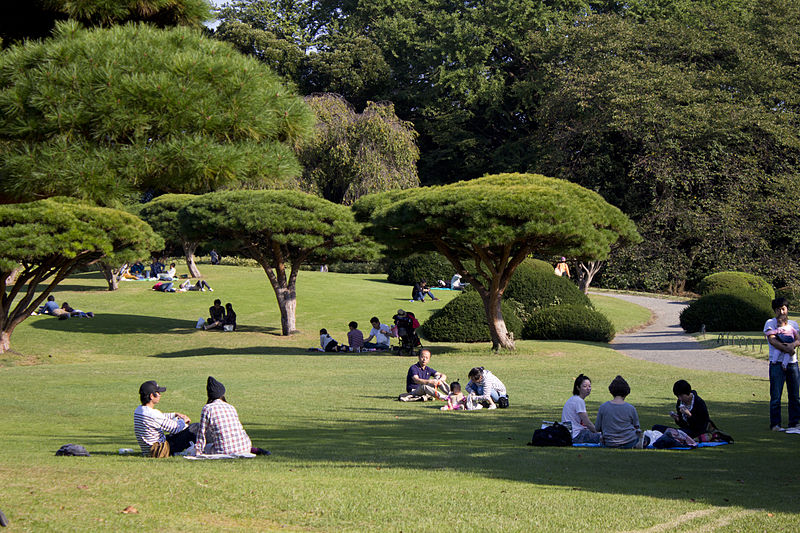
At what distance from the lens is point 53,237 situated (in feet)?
82.0

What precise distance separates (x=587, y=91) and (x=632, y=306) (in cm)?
1544

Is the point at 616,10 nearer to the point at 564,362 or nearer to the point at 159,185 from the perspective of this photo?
the point at 564,362

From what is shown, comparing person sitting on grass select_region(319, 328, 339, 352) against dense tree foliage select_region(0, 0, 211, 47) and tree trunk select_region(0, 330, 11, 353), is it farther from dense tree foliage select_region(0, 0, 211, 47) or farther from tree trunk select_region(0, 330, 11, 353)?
dense tree foliage select_region(0, 0, 211, 47)

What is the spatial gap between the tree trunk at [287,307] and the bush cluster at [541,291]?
28.1ft

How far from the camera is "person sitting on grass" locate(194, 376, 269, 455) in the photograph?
9.34 meters

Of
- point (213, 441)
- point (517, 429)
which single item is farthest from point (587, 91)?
point (213, 441)

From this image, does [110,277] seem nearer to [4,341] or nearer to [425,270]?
[4,341]

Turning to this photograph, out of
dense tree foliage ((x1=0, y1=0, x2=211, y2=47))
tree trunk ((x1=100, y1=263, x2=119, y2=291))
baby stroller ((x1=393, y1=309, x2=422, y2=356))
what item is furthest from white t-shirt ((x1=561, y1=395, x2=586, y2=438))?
tree trunk ((x1=100, y1=263, x2=119, y2=291))

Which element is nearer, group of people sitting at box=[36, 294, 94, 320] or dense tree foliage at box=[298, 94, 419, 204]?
group of people sitting at box=[36, 294, 94, 320]

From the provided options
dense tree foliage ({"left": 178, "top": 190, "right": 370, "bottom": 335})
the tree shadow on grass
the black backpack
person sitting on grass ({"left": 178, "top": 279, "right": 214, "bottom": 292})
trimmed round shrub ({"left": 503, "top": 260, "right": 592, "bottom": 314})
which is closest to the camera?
the tree shadow on grass

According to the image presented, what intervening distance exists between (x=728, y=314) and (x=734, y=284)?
4687 millimetres

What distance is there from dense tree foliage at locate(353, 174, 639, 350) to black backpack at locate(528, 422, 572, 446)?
1150 cm

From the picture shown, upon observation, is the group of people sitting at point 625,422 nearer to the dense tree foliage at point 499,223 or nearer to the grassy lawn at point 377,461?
the grassy lawn at point 377,461

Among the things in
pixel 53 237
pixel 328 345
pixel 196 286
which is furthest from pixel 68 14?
pixel 196 286
